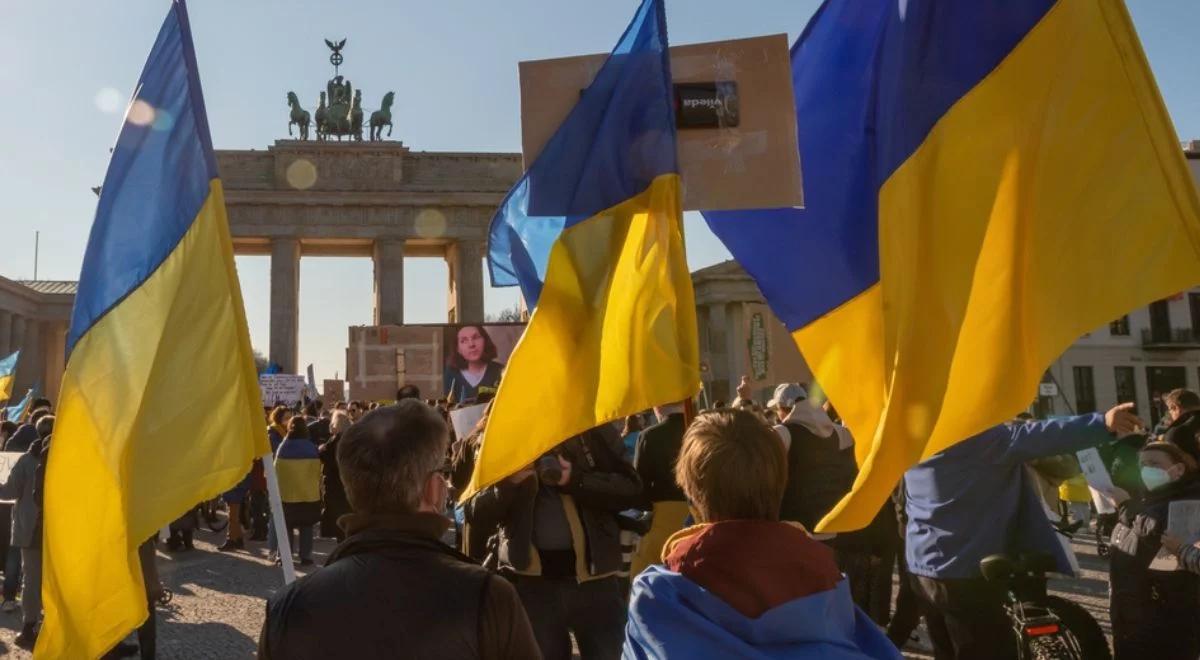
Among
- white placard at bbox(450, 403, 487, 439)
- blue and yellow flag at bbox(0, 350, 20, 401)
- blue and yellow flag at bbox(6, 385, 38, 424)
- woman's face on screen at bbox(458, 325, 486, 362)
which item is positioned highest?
woman's face on screen at bbox(458, 325, 486, 362)

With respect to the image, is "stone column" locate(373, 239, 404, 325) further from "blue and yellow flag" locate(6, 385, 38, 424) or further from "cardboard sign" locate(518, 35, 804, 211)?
"cardboard sign" locate(518, 35, 804, 211)

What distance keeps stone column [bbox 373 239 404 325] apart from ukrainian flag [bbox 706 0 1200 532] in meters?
44.1

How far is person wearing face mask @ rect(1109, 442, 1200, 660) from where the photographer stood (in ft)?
13.8

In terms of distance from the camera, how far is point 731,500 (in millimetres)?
2078

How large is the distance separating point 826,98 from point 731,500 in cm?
223

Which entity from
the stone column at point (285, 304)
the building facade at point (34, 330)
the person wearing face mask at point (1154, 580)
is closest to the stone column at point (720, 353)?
the stone column at point (285, 304)

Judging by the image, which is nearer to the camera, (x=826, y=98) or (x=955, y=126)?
(x=955, y=126)

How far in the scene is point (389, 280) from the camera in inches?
1859

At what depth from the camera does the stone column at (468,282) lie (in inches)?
1850

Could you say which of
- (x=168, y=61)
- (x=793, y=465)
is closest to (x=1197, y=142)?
(x=793, y=465)

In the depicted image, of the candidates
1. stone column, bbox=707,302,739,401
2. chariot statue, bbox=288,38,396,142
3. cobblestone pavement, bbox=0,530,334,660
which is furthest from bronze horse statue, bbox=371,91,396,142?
cobblestone pavement, bbox=0,530,334,660

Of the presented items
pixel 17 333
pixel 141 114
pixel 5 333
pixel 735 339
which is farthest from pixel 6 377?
pixel 17 333

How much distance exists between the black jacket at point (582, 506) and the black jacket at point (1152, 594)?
7.26 feet

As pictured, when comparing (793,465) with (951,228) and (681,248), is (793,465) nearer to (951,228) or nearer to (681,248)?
(681,248)
